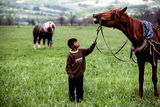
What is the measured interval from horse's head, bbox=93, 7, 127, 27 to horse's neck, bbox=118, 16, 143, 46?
194 millimetres

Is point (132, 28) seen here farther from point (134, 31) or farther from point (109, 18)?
point (109, 18)

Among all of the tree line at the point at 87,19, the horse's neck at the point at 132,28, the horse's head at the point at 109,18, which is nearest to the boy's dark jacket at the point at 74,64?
the horse's head at the point at 109,18

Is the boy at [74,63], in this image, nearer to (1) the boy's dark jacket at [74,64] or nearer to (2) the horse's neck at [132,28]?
(1) the boy's dark jacket at [74,64]

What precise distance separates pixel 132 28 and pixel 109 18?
69 centimetres

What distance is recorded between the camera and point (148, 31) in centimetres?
452

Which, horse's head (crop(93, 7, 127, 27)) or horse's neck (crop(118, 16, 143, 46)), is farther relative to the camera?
horse's neck (crop(118, 16, 143, 46))

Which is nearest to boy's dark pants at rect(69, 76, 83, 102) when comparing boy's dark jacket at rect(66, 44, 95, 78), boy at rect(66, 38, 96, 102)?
boy at rect(66, 38, 96, 102)

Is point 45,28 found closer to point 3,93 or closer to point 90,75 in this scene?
point 90,75

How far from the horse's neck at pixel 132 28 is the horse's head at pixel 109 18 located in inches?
7.7

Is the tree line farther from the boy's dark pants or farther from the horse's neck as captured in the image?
the boy's dark pants

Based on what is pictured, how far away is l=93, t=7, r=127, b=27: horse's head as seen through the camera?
14.1ft

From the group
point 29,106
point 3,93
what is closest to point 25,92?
point 3,93

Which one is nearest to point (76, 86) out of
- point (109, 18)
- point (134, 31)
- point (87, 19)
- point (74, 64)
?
point (74, 64)

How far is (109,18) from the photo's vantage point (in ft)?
14.3
